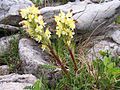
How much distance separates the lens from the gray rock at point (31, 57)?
402 centimetres

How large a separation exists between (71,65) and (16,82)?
57cm

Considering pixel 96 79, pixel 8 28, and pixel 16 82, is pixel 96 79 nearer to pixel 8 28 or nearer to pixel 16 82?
pixel 16 82

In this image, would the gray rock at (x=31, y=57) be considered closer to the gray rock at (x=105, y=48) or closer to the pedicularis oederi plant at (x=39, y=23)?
the gray rock at (x=105, y=48)

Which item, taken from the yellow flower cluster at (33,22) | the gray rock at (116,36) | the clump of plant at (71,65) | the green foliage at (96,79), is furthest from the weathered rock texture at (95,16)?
the yellow flower cluster at (33,22)

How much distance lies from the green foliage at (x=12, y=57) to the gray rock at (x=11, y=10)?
392 millimetres

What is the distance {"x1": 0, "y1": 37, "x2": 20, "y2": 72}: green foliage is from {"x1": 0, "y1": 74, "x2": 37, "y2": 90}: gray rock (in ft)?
1.91

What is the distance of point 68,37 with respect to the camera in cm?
323

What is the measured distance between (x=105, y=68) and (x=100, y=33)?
1.44 m

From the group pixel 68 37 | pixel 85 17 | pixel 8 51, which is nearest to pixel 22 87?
pixel 68 37

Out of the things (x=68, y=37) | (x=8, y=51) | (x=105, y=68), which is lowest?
(x=8, y=51)

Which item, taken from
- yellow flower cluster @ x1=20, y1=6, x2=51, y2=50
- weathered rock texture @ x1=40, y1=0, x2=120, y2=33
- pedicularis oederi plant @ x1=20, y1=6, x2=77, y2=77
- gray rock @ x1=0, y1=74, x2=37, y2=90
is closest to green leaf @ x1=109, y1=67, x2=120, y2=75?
pedicularis oederi plant @ x1=20, y1=6, x2=77, y2=77

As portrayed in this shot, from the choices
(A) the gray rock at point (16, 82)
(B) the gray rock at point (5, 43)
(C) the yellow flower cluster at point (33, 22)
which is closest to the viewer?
(C) the yellow flower cluster at point (33, 22)

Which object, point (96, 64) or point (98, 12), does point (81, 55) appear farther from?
point (98, 12)

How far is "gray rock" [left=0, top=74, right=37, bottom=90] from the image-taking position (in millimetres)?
3514
